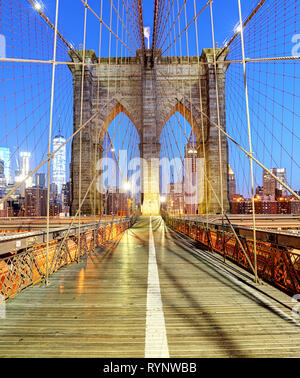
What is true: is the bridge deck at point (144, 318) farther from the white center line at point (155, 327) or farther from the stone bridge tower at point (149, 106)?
the stone bridge tower at point (149, 106)

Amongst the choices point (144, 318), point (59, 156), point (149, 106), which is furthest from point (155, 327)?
point (59, 156)

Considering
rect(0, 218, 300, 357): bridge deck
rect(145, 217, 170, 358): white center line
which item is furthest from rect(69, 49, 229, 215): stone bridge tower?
rect(145, 217, 170, 358): white center line

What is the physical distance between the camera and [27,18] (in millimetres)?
12664

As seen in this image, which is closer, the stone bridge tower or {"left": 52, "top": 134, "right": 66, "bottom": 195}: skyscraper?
the stone bridge tower

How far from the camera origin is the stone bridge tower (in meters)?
21.3

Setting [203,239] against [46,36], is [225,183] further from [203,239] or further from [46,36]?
[46,36]

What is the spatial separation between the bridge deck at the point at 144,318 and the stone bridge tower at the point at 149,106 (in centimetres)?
1713

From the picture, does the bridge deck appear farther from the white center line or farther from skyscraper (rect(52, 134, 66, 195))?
skyscraper (rect(52, 134, 66, 195))

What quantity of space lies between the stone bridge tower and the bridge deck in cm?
1713

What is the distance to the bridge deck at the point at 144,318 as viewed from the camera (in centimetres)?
194

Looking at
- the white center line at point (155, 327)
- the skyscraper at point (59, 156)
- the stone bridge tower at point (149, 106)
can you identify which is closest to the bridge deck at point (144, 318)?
the white center line at point (155, 327)

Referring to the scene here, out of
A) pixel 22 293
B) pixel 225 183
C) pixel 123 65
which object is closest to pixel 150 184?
pixel 225 183

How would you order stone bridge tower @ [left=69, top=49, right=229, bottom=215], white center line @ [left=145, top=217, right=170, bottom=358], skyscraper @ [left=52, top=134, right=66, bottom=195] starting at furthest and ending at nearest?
skyscraper @ [left=52, top=134, right=66, bottom=195] → stone bridge tower @ [left=69, top=49, right=229, bottom=215] → white center line @ [left=145, top=217, right=170, bottom=358]

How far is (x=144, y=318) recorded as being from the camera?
98.4 inches
